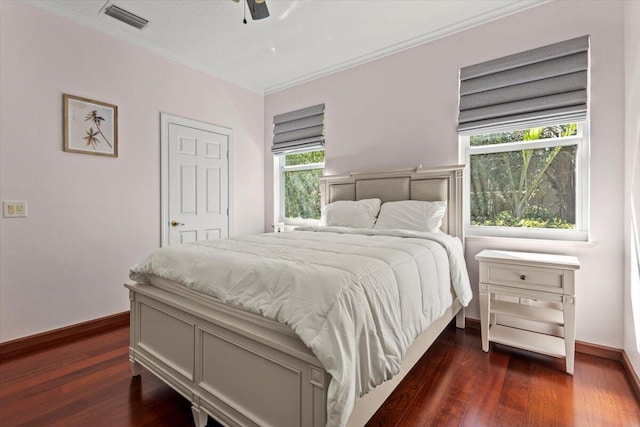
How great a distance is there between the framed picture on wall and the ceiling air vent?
0.73m

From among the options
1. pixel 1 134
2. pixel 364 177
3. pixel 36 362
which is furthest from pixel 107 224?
pixel 364 177

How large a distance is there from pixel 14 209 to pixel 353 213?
8.83ft

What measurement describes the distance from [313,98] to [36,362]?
3.53 metres

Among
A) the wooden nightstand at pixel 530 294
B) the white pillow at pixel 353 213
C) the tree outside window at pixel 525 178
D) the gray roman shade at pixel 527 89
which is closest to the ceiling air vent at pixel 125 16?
the white pillow at pixel 353 213

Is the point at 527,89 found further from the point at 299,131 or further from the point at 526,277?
the point at 299,131

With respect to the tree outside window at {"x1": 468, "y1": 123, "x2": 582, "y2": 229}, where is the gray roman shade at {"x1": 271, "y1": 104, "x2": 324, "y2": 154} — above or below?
above

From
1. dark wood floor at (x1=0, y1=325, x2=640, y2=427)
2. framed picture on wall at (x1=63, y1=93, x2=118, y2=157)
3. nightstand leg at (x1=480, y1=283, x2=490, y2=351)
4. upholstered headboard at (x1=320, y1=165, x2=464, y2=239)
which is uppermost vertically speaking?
framed picture on wall at (x1=63, y1=93, x2=118, y2=157)

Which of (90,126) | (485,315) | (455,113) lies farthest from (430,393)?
(90,126)

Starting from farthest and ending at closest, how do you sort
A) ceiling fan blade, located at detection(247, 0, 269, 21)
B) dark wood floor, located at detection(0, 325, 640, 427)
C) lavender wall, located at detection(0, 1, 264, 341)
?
lavender wall, located at detection(0, 1, 264, 341), ceiling fan blade, located at detection(247, 0, 269, 21), dark wood floor, located at detection(0, 325, 640, 427)

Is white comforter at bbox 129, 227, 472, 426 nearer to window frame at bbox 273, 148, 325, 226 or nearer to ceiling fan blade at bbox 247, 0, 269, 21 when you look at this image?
ceiling fan blade at bbox 247, 0, 269, 21

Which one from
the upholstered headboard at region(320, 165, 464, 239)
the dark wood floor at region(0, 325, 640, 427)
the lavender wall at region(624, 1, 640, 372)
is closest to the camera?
the dark wood floor at region(0, 325, 640, 427)

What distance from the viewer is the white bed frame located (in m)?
1.11

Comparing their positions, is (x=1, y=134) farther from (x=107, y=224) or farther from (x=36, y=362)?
(x=36, y=362)

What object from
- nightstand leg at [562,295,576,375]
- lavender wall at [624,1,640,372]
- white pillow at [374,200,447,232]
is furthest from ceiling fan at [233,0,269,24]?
nightstand leg at [562,295,576,375]
